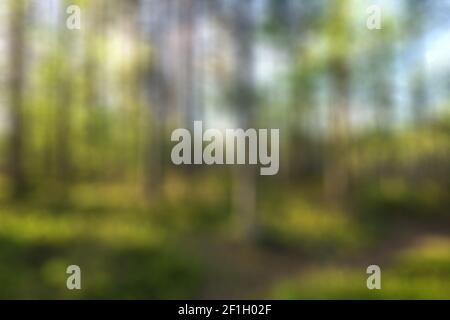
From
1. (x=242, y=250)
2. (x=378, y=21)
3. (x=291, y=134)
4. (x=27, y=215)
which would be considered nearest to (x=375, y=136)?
(x=291, y=134)

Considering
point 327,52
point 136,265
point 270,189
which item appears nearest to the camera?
point 136,265

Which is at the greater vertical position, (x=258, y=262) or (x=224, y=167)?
(x=224, y=167)

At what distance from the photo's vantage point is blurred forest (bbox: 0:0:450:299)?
11.6 feet

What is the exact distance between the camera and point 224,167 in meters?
3.77

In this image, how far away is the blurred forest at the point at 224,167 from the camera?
11.6ft

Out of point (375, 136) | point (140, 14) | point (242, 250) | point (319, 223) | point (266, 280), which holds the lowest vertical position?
point (266, 280)

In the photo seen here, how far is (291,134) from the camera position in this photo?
13.2 feet

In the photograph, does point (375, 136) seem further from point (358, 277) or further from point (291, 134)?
point (358, 277)

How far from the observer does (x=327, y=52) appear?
4000mm

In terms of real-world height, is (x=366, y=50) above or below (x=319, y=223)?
above

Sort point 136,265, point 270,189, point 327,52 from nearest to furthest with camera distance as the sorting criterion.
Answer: point 136,265
point 270,189
point 327,52

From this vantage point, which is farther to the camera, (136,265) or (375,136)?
(375,136)

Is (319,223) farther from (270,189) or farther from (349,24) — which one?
(349,24)

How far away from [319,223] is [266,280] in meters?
0.74
